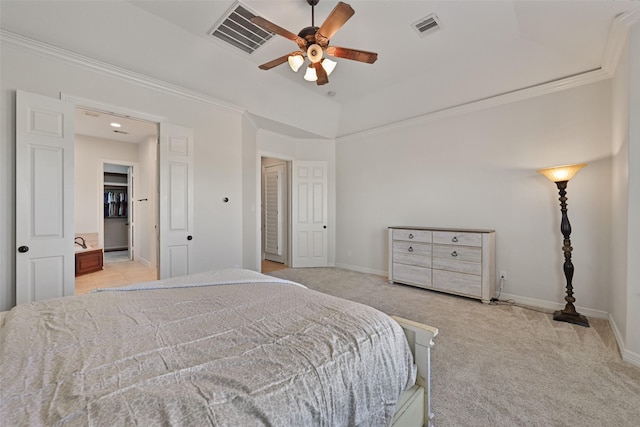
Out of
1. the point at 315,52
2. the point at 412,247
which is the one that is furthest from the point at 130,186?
the point at 412,247

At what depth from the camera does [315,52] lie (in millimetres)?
2457

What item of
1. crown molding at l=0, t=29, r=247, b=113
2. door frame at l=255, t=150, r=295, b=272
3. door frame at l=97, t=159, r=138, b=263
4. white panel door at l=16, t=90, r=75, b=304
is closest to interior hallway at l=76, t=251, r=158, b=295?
door frame at l=97, t=159, r=138, b=263

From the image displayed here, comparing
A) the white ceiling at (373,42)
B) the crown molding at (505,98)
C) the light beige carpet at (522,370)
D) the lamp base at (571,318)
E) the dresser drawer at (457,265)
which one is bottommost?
the light beige carpet at (522,370)

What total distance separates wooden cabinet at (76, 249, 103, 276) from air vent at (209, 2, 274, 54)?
15.3 ft

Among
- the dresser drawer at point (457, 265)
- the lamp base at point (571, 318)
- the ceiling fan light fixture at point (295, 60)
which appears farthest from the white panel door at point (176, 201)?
the lamp base at point (571, 318)

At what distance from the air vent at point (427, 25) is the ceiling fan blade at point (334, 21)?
1207 millimetres

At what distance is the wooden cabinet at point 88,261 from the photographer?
4.91 metres

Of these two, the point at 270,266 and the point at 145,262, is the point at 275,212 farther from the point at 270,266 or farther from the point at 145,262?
the point at 145,262

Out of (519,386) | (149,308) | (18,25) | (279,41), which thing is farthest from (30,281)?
(519,386)

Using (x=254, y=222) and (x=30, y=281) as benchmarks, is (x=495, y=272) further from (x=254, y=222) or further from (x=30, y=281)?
(x=30, y=281)

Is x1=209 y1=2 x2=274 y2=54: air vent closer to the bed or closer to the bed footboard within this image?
the bed

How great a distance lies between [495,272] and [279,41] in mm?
4114

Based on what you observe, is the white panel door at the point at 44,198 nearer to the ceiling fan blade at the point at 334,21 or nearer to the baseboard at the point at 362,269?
the ceiling fan blade at the point at 334,21

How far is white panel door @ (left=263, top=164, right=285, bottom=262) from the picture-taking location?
19.9 ft
